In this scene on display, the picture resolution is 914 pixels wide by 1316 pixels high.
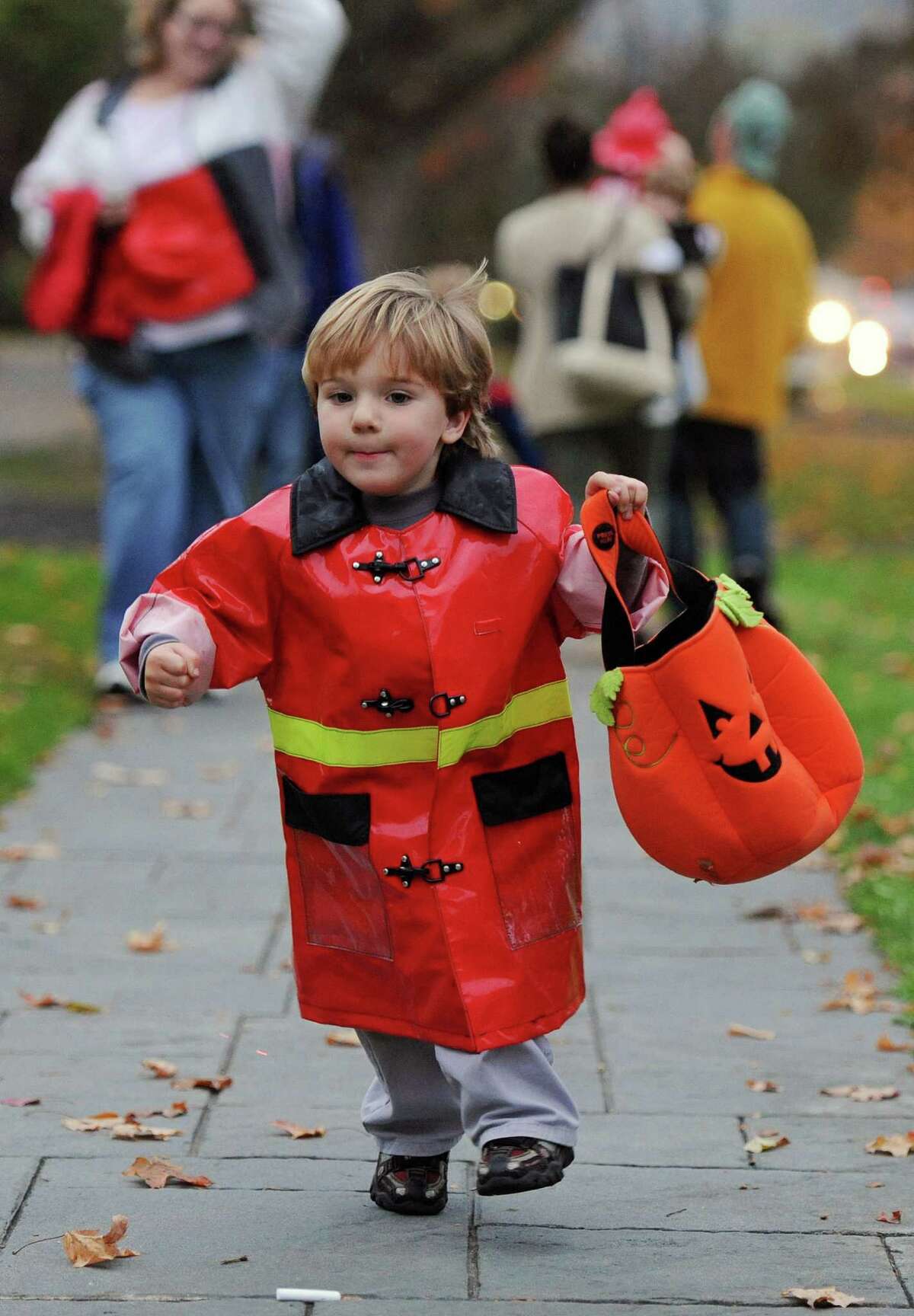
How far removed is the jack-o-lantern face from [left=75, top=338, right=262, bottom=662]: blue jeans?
4.78 meters

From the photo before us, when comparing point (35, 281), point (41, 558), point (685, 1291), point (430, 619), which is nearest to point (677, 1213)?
point (685, 1291)

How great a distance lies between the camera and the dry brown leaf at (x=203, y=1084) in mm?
4035

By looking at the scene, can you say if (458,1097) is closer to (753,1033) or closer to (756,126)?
(753,1033)

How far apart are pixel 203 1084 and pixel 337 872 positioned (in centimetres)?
90

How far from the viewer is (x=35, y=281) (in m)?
7.54

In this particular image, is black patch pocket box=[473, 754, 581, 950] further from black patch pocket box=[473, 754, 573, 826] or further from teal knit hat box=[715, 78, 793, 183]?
teal knit hat box=[715, 78, 793, 183]

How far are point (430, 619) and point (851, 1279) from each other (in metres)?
1.18

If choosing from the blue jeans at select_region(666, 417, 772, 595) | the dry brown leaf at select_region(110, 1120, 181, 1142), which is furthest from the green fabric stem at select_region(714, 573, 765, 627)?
the blue jeans at select_region(666, 417, 772, 595)

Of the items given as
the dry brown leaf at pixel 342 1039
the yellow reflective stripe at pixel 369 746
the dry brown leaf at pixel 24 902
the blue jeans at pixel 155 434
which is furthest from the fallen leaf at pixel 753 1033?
the blue jeans at pixel 155 434

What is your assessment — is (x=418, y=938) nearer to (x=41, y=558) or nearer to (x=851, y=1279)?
(x=851, y=1279)

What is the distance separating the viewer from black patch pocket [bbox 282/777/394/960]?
329 cm

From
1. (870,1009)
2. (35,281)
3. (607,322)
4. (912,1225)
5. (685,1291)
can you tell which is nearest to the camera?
(685,1291)

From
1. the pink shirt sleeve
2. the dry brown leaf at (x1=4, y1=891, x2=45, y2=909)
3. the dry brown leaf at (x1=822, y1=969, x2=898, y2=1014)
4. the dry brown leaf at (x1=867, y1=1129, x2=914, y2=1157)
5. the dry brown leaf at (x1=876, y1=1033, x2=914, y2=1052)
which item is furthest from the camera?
the dry brown leaf at (x1=4, y1=891, x2=45, y2=909)

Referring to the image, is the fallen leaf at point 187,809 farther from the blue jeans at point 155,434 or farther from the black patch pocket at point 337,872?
the black patch pocket at point 337,872
